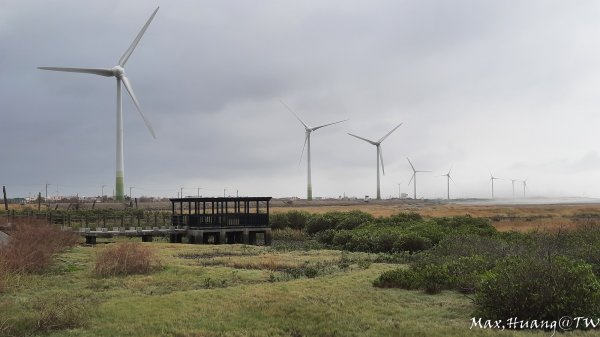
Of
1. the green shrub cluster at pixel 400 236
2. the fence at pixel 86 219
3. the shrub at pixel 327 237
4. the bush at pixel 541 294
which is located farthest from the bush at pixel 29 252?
the shrub at pixel 327 237

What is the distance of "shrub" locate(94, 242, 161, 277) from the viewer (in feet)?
80.8

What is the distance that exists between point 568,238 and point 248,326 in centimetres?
2014

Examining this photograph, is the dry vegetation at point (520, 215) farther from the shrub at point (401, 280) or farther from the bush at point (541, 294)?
the bush at point (541, 294)

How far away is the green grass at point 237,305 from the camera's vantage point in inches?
592

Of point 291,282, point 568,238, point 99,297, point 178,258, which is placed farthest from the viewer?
point 178,258

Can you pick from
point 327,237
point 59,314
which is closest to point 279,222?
point 327,237

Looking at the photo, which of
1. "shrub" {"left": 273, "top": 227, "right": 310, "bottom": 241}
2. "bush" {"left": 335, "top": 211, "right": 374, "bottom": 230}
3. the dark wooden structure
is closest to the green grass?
the dark wooden structure

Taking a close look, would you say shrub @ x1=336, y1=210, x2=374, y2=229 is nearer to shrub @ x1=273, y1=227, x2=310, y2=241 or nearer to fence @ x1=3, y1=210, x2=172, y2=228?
shrub @ x1=273, y1=227, x2=310, y2=241

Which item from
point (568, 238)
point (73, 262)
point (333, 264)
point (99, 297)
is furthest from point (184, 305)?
point (568, 238)

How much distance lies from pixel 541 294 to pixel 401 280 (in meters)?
6.58

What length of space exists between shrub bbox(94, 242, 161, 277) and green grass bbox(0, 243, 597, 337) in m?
0.92

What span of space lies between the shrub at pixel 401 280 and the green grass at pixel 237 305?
1.69 ft

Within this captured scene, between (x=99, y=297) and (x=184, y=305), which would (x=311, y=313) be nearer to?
(x=184, y=305)

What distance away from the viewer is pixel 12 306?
17.3 metres
